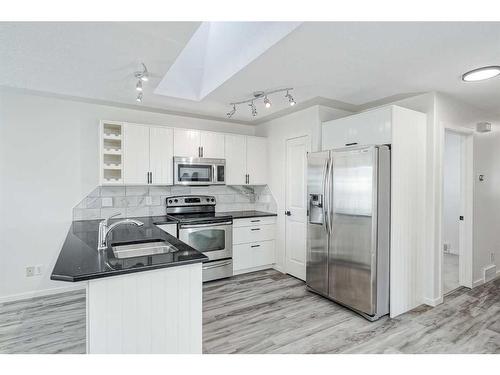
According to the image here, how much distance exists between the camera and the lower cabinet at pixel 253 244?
400cm

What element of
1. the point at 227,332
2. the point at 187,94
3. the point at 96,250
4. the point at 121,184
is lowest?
the point at 227,332

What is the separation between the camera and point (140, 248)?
2209 mm

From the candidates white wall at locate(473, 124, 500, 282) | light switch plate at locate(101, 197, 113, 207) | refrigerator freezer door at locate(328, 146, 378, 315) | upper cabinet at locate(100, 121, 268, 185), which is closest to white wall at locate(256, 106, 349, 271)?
upper cabinet at locate(100, 121, 268, 185)

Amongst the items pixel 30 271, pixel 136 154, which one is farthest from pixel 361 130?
pixel 30 271

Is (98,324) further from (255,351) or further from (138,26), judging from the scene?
(138,26)

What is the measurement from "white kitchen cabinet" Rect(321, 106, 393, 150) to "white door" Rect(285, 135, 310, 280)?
386 millimetres

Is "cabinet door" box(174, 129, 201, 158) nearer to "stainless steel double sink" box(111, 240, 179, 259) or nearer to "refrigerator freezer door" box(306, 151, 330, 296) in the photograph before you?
"refrigerator freezer door" box(306, 151, 330, 296)

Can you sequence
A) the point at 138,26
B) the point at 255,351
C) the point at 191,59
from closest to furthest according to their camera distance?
1. the point at 138,26
2. the point at 255,351
3. the point at 191,59

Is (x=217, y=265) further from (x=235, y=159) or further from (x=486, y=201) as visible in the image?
(x=486, y=201)

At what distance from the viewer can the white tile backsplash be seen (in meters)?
3.60

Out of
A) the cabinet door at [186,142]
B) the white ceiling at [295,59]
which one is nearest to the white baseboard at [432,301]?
the white ceiling at [295,59]

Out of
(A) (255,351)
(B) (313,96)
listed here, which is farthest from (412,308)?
(B) (313,96)

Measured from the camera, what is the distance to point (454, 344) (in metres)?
2.29

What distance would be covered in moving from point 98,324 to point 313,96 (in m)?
3.00
